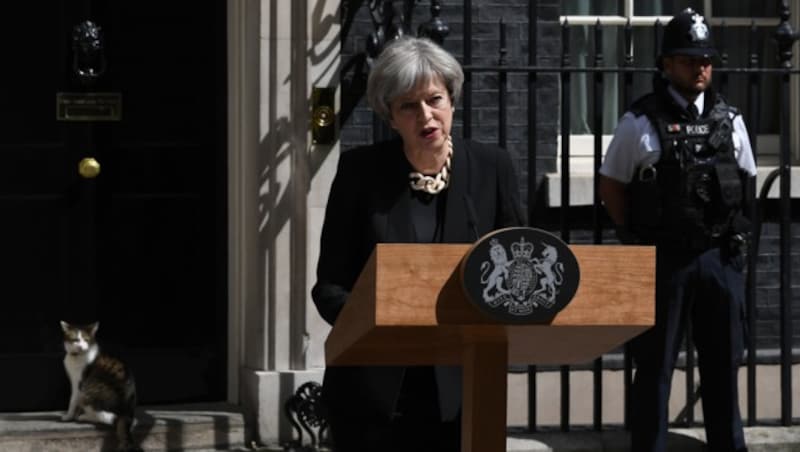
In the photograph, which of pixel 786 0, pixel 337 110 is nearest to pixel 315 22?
pixel 337 110

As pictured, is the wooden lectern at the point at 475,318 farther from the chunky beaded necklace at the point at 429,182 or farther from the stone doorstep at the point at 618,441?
the stone doorstep at the point at 618,441

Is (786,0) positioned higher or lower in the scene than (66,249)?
higher

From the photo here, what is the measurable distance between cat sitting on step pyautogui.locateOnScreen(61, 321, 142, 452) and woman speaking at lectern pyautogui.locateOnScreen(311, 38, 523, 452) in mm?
Result: 3943

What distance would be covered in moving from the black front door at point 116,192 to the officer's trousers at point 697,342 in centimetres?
224

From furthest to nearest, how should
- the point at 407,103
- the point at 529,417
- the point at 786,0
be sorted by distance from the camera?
the point at 786,0
the point at 529,417
the point at 407,103

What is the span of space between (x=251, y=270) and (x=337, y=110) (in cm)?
85

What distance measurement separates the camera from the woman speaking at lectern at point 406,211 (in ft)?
14.0

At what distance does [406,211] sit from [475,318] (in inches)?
36.0

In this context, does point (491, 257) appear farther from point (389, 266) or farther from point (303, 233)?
point (303, 233)

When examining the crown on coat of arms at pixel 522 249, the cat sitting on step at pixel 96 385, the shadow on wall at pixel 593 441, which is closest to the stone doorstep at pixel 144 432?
the cat sitting on step at pixel 96 385

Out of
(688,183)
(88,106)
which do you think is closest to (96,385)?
(88,106)

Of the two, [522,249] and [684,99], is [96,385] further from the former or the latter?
[522,249]

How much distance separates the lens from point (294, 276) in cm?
849

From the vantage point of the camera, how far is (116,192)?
871cm
